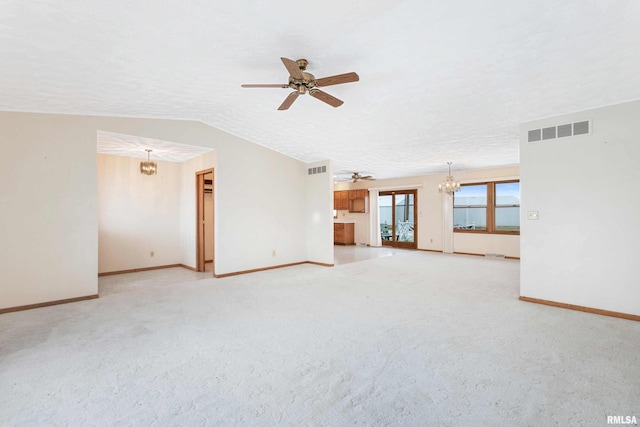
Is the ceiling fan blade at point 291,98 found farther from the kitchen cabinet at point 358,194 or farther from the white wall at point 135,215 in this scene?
the kitchen cabinet at point 358,194

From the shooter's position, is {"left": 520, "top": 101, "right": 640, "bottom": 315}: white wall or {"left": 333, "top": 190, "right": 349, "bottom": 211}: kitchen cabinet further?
{"left": 333, "top": 190, "right": 349, "bottom": 211}: kitchen cabinet

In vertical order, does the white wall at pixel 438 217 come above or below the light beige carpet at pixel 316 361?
above

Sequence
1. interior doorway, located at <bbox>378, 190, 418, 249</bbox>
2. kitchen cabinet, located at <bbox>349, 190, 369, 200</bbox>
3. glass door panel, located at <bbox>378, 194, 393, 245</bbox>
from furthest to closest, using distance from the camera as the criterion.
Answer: kitchen cabinet, located at <bbox>349, 190, 369, 200</bbox>
glass door panel, located at <bbox>378, 194, 393, 245</bbox>
interior doorway, located at <bbox>378, 190, 418, 249</bbox>

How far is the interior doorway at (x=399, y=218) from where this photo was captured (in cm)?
995

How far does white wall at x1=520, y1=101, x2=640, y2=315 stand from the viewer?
11.5 feet

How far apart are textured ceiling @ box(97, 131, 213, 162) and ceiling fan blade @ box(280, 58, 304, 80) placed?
127 inches

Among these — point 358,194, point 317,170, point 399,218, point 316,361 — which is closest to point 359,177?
point 358,194

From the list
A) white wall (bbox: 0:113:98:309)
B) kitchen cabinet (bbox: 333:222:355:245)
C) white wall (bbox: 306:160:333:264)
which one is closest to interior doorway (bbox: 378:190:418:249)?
kitchen cabinet (bbox: 333:222:355:245)

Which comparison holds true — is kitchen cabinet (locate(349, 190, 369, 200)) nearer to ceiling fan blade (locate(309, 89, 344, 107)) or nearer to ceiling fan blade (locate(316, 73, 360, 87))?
ceiling fan blade (locate(309, 89, 344, 107))

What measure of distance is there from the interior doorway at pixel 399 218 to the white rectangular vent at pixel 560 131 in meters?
5.64

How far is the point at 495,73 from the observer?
10.5ft

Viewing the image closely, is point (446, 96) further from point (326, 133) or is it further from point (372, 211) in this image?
point (372, 211)

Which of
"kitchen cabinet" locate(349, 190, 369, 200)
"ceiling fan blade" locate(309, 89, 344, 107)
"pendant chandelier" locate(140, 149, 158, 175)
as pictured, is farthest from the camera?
"kitchen cabinet" locate(349, 190, 369, 200)

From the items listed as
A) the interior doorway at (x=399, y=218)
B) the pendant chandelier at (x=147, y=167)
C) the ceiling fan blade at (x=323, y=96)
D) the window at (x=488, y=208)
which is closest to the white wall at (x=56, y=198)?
the pendant chandelier at (x=147, y=167)
